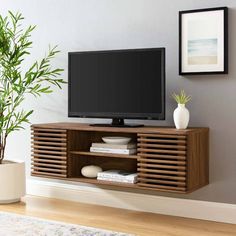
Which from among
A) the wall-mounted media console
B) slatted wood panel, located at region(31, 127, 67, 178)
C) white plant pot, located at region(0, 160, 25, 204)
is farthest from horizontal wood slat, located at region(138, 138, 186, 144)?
white plant pot, located at region(0, 160, 25, 204)

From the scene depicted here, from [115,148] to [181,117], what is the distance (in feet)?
1.81

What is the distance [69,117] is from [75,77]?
14.5 inches

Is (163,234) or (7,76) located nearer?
(163,234)

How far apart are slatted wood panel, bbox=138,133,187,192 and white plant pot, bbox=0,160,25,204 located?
1111 millimetres

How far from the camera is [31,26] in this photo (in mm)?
4438

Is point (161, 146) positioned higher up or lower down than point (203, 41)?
lower down

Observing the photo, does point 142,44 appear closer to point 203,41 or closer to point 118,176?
point 203,41

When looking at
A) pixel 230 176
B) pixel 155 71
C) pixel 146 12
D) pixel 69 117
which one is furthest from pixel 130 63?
pixel 230 176

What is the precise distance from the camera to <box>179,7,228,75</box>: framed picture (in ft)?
11.3

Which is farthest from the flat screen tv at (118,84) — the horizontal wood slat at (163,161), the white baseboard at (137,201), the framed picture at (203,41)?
the white baseboard at (137,201)

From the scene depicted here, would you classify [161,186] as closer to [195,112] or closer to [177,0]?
[195,112]

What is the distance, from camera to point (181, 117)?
3.39 meters

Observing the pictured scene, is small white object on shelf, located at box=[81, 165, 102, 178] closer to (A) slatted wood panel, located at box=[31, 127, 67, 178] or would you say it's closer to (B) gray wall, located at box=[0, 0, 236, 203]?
(A) slatted wood panel, located at box=[31, 127, 67, 178]

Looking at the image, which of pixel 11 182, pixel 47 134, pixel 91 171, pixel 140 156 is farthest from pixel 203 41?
pixel 11 182
